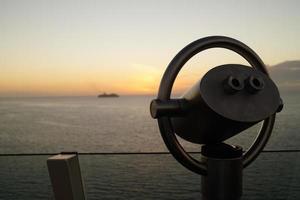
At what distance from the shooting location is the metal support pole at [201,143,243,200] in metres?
1.31

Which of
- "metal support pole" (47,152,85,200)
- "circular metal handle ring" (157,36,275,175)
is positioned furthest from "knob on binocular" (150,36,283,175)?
"metal support pole" (47,152,85,200)

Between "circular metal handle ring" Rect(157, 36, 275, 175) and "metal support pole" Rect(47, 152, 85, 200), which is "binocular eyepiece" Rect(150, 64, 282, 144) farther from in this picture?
"metal support pole" Rect(47, 152, 85, 200)

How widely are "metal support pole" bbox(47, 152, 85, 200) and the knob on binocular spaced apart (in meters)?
0.53

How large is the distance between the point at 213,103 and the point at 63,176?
816 mm

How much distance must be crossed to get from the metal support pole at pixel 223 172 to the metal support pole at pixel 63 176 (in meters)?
0.61

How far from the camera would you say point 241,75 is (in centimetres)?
119

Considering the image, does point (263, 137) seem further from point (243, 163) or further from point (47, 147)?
point (47, 147)

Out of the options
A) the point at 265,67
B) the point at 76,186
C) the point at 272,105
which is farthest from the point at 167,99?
the point at 76,186

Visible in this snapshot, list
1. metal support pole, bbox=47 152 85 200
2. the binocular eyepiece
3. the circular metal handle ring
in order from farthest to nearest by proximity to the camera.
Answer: metal support pole, bbox=47 152 85 200 → the circular metal handle ring → the binocular eyepiece

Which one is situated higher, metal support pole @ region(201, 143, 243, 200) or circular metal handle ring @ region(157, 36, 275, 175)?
circular metal handle ring @ region(157, 36, 275, 175)

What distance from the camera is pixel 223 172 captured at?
4.29 feet

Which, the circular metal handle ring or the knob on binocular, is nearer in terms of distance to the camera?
the knob on binocular

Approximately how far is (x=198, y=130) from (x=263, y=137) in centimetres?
39

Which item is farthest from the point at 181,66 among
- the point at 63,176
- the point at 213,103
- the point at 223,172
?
the point at 63,176
